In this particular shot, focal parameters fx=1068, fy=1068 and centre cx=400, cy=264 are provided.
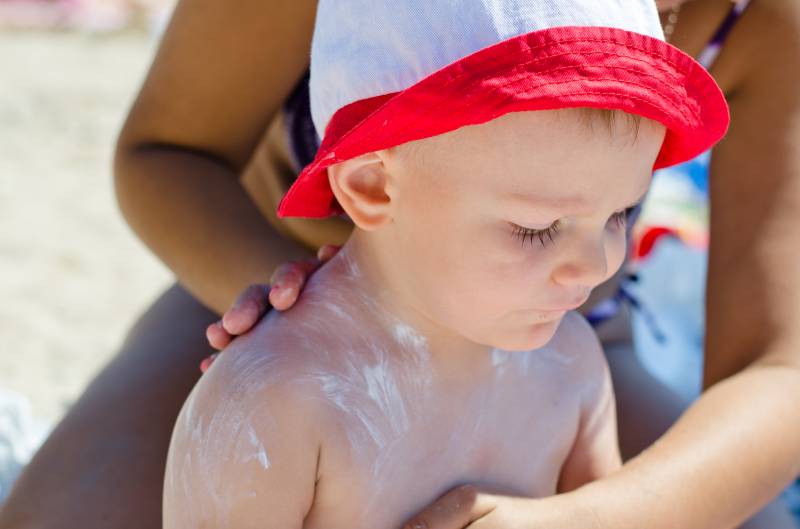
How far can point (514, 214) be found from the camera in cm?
120

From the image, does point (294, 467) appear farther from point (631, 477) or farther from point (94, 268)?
point (94, 268)

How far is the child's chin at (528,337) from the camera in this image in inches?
51.4

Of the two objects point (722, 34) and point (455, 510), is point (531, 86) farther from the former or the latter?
point (722, 34)

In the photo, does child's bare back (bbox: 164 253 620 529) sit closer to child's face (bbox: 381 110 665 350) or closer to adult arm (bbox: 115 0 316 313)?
child's face (bbox: 381 110 665 350)

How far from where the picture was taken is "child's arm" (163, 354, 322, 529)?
1.25 meters

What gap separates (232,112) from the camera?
6.22ft

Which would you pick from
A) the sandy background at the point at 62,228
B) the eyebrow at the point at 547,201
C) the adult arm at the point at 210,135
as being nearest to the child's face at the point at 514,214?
the eyebrow at the point at 547,201

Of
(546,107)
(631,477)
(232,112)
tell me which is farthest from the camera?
(232,112)

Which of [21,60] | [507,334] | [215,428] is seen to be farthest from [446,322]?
[21,60]

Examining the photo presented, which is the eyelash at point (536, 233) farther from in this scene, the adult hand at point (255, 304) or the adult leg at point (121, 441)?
the adult leg at point (121, 441)

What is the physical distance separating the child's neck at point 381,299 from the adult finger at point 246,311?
8 centimetres

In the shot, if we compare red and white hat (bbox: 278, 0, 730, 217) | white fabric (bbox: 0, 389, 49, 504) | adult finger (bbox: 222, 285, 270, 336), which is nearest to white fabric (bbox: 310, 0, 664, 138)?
red and white hat (bbox: 278, 0, 730, 217)

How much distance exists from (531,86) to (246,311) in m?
0.48

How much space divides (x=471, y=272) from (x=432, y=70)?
24cm
